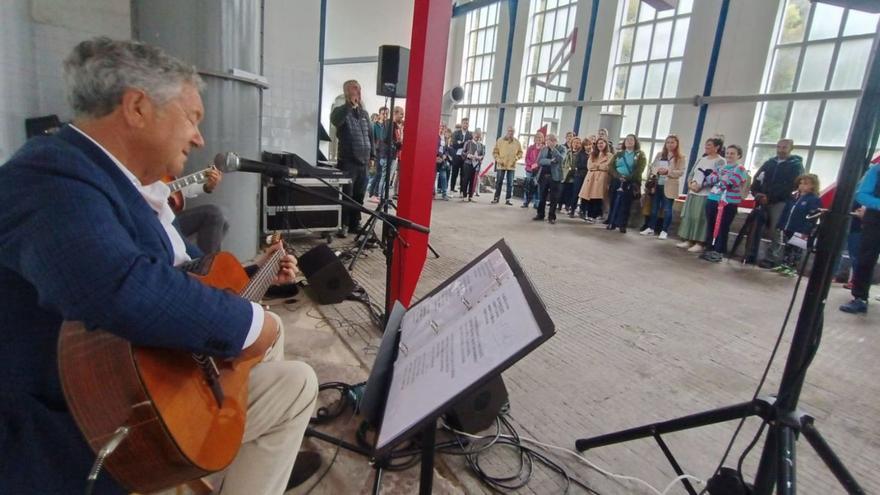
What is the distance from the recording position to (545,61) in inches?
466

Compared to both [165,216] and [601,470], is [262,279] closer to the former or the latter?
[165,216]

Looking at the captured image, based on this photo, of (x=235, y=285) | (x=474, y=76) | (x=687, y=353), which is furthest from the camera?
(x=474, y=76)

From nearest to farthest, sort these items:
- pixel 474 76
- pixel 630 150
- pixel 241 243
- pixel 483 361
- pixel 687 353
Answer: pixel 483 361
pixel 687 353
pixel 241 243
pixel 630 150
pixel 474 76

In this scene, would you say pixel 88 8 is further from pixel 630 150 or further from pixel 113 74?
pixel 630 150

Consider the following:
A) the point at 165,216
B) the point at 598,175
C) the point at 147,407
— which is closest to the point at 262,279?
the point at 165,216

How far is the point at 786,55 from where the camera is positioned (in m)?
6.92

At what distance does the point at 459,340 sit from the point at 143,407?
1.90 ft

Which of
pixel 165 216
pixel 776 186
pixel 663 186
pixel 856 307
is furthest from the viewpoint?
pixel 663 186

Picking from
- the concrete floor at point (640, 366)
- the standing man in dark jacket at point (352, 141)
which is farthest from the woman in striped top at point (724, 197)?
the standing man in dark jacket at point (352, 141)

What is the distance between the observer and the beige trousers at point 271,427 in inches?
42.3

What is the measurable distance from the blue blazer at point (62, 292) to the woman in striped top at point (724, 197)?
5990mm

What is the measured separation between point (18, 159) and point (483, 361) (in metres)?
0.84

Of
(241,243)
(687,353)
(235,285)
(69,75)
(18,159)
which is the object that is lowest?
(687,353)

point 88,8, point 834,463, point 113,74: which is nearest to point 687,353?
point 834,463
